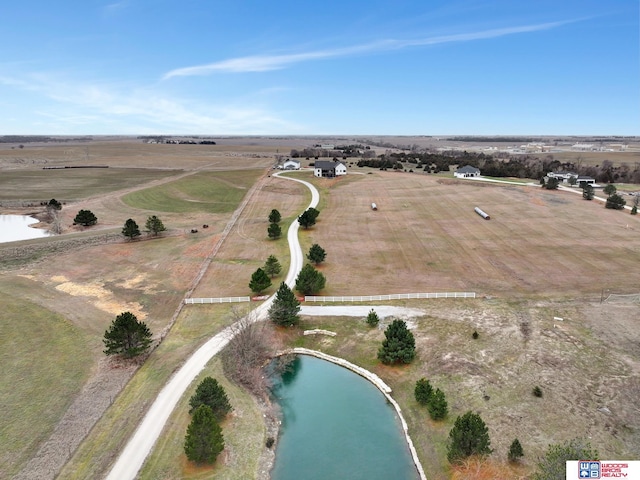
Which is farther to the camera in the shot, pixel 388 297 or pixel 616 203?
pixel 616 203

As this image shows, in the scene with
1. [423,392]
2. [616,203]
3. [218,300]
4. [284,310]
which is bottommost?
[423,392]

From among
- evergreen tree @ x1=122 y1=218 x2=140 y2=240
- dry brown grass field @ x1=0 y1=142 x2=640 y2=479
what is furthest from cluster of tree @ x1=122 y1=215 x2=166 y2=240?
dry brown grass field @ x1=0 y1=142 x2=640 y2=479

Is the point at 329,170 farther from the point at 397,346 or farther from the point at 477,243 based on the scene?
the point at 397,346

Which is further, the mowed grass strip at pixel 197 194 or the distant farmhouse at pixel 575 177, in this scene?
the distant farmhouse at pixel 575 177

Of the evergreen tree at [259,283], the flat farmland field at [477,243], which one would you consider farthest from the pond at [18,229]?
the flat farmland field at [477,243]

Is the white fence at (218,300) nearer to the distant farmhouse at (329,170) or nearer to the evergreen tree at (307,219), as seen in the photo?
the evergreen tree at (307,219)

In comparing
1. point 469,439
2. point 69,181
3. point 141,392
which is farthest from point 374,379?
point 69,181

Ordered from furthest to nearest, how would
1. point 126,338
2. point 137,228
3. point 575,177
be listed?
point 575,177
point 137,228
point 126,338
